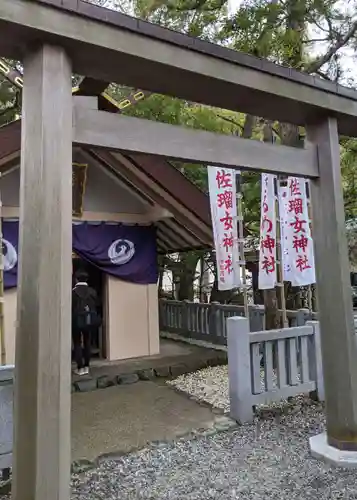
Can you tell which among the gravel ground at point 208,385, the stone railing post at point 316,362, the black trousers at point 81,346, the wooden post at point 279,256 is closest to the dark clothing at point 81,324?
the black trousers at point 81,346

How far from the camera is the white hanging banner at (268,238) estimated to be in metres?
6.66

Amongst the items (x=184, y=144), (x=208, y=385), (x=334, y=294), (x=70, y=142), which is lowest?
(x=208, y=385)

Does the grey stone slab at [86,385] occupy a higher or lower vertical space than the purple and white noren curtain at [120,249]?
lower

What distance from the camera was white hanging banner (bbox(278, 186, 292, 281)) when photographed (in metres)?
6.57

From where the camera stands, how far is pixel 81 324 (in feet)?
24.1

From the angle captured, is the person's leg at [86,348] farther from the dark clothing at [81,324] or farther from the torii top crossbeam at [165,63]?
the torii top crossbeam at [165,63]

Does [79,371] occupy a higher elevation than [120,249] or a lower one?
lower

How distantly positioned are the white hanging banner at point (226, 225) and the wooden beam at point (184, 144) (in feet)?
8.51

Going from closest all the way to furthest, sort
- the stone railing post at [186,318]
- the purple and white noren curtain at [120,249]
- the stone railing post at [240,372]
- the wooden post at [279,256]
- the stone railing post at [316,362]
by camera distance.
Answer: the stone railing post at [240,372]
the stone railing post at [316,362]
the wooden post at [279,256]
the purple and white noren curtain at [120,249]
the stone railing post at [186,318]

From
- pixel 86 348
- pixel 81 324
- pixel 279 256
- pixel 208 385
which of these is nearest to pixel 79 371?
pixel 86 348

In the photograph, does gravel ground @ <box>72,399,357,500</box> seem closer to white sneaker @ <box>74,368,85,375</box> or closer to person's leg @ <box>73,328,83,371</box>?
white sneaker @ <box>74,368,85,375</box>

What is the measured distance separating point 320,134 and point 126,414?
405cm

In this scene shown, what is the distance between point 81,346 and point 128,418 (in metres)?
2.57

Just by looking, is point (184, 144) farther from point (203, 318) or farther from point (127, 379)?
point (203, 318)
